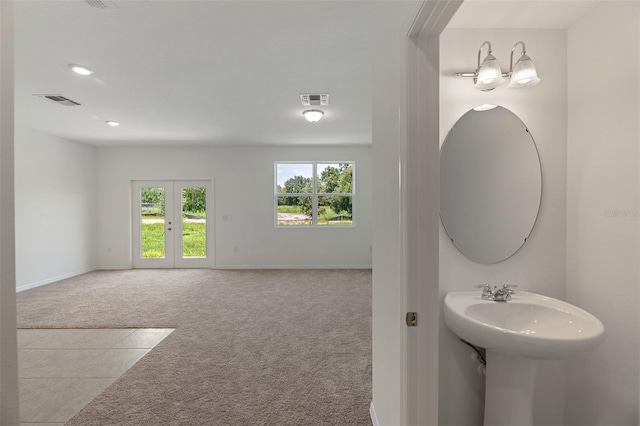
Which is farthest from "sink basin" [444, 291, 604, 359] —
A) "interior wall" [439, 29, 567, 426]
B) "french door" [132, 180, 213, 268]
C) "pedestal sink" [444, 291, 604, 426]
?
"french door" [132, 180, 213, 268]

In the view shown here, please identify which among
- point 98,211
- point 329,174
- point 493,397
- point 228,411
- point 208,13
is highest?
point 208,13

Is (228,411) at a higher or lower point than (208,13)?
lower

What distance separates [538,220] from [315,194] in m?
5.14

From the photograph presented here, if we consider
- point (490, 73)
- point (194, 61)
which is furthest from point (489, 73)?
point (194, 61)

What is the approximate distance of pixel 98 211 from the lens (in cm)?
648

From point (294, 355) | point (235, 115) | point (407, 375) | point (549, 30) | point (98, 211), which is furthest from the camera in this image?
point (98, 211)

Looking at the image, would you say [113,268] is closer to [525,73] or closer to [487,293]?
[487,293]

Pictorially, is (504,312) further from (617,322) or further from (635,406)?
(635,406)

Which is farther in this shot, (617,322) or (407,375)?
(617,322)

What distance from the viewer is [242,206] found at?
647cm

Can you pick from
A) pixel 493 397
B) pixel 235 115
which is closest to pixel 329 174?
pixel 235 115

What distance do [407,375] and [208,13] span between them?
7.97 ft

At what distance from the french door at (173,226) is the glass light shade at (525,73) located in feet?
19.8

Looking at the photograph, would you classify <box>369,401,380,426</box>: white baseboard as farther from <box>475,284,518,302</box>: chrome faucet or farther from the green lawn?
the green lawn
